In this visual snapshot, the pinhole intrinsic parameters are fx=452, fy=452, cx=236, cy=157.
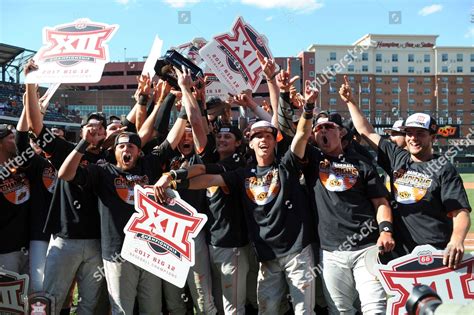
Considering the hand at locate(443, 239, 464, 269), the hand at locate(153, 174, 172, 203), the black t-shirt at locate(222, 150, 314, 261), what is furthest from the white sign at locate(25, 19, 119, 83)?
the hand at locate(443, 239, 464, 269)

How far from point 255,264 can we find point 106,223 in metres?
1.62

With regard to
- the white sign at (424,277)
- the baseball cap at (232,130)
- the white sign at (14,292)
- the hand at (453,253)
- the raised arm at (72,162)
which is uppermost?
the baseball cap at (232,130)

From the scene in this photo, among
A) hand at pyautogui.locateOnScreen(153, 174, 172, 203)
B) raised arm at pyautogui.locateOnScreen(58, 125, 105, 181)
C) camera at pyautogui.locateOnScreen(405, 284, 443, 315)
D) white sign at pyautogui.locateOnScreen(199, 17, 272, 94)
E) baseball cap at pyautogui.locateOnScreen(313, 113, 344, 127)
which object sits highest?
white sign at pyautogui.locateOnScreen(199, 17, 272, 94)

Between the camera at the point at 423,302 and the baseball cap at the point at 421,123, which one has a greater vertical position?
the baseball cap at the point at 421,123

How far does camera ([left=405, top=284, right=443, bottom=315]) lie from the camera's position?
57.3 inches

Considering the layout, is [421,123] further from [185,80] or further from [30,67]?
[30,67]

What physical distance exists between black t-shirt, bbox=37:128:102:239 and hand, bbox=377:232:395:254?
2.72 meters

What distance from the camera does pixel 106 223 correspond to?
4375 millimetres

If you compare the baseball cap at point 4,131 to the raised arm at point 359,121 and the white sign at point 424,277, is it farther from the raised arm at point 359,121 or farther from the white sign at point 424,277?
the white sign at point 424,277

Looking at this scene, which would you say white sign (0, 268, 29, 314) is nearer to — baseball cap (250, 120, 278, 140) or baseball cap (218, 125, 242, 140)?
baseball cap (218, 125, 242, 140)

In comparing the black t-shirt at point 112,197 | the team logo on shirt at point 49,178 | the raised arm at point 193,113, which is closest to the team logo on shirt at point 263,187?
the raised arm at point 193,113

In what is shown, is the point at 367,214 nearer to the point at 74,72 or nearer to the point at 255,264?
the point at 255,264

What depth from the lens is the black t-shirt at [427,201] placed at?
4.00 meters

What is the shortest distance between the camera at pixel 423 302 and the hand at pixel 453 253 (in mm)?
2483
